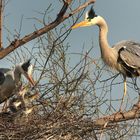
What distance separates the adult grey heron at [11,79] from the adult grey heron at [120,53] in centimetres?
95

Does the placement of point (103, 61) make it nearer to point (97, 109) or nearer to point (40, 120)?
point (97, 109)

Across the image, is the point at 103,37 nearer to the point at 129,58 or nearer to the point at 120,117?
the point at 129,58

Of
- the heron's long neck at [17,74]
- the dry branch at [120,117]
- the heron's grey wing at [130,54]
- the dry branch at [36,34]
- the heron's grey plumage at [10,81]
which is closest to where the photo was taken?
the dry branch at [36,34]

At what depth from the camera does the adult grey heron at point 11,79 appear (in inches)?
274

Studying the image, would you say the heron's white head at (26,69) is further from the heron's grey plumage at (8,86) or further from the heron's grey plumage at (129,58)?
the heron's grey plumage at (129,58)

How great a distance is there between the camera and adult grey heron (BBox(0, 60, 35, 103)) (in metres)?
6.96

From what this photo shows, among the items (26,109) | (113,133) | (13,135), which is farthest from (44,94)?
(113,133)

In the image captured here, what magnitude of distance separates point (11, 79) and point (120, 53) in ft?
5.47

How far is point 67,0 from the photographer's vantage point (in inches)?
173

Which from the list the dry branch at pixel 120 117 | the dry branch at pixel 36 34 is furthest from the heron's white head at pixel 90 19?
the dry branch at pixel 36 34

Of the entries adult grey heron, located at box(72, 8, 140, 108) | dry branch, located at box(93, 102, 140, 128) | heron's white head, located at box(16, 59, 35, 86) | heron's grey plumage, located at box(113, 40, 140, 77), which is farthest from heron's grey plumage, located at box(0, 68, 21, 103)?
dry branch, located at box(93, 102, 140, 128)

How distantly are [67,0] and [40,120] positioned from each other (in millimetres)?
1553

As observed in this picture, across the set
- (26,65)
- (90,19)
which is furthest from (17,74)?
(90,19)

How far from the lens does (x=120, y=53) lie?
7.31 m
